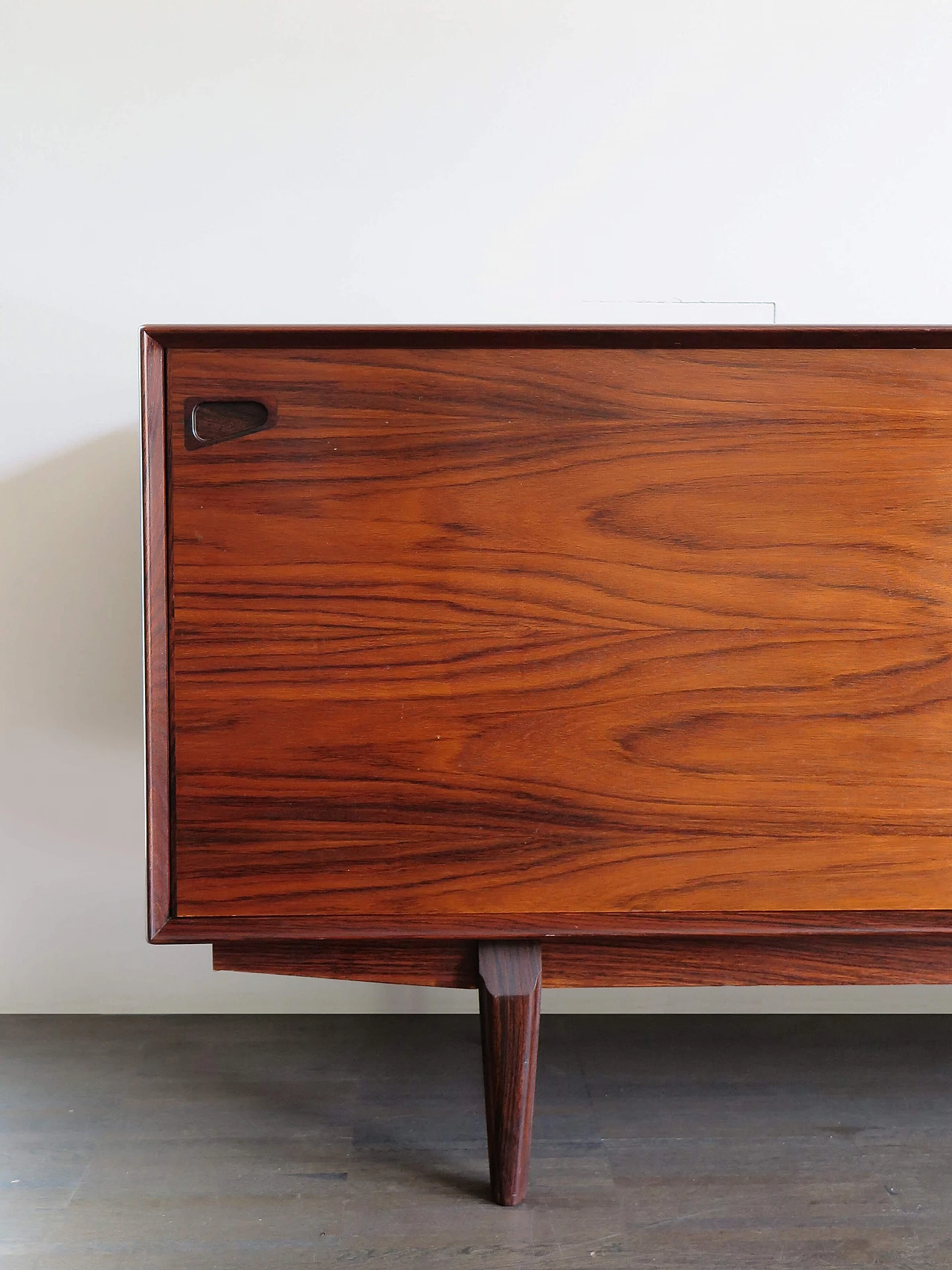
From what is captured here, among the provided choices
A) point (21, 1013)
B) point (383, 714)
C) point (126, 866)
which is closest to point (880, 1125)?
point (383, 714)

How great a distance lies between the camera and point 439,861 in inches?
27.9

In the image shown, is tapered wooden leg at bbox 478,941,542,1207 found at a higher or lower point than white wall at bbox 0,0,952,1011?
lower

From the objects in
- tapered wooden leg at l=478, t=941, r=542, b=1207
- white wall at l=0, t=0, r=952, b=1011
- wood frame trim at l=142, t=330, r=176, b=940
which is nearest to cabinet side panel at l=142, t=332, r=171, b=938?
wood frame trim at l=142, t=330, r=176, b=940

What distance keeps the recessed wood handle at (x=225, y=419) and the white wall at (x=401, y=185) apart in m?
0.46

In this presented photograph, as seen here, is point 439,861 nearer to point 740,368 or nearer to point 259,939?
point 259,939

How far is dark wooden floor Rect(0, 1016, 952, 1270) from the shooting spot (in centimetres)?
73

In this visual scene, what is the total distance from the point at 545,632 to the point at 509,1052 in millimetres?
353

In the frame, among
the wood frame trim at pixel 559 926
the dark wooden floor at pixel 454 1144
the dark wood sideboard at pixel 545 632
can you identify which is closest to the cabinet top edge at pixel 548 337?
the dark wood sideboard at pixel 545 632

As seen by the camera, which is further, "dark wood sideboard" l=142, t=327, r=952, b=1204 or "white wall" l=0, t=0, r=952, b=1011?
"white wall" l=0, t=0, r=952, b=1011

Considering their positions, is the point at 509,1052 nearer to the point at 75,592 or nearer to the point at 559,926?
Answer: the point at 559,926

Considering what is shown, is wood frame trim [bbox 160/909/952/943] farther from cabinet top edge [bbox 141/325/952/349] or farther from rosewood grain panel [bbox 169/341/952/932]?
cabinet top edge [bbox 141/325/952/349]

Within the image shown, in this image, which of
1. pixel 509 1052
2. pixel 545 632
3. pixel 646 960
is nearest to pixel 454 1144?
pixel 509 1052

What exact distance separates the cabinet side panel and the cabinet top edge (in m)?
0.04

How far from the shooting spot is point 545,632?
71cm
